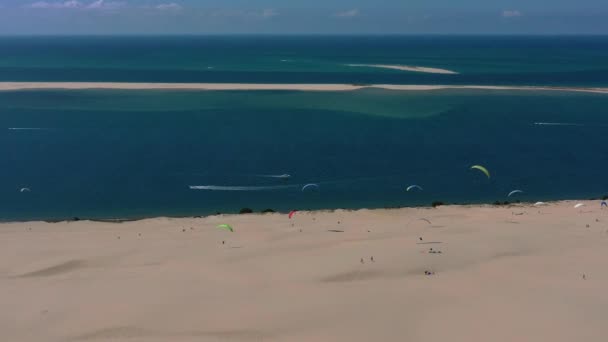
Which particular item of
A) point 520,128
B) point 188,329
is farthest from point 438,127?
point 188,329

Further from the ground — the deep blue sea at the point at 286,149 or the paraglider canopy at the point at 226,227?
the paraglider canopy at the point at 226,227

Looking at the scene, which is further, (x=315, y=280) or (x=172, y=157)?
(x=172, y=157)

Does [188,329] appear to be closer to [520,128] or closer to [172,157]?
[172,157]

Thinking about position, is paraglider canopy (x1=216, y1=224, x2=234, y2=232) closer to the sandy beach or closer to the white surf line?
the sandy beach

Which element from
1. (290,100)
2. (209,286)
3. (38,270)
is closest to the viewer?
(209,286)

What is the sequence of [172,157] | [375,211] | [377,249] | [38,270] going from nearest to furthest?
[38,270] → [377,249] → [375,211] → [172,157]

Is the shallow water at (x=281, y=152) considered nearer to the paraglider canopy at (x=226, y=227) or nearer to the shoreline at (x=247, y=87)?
the paraglider canopy at (x=226, y=227)

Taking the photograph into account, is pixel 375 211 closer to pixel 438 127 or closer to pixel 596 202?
pixel 596 202

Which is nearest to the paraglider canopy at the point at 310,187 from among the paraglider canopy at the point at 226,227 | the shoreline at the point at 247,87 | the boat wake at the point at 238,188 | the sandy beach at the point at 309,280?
the boat wake at the point at 238,188
